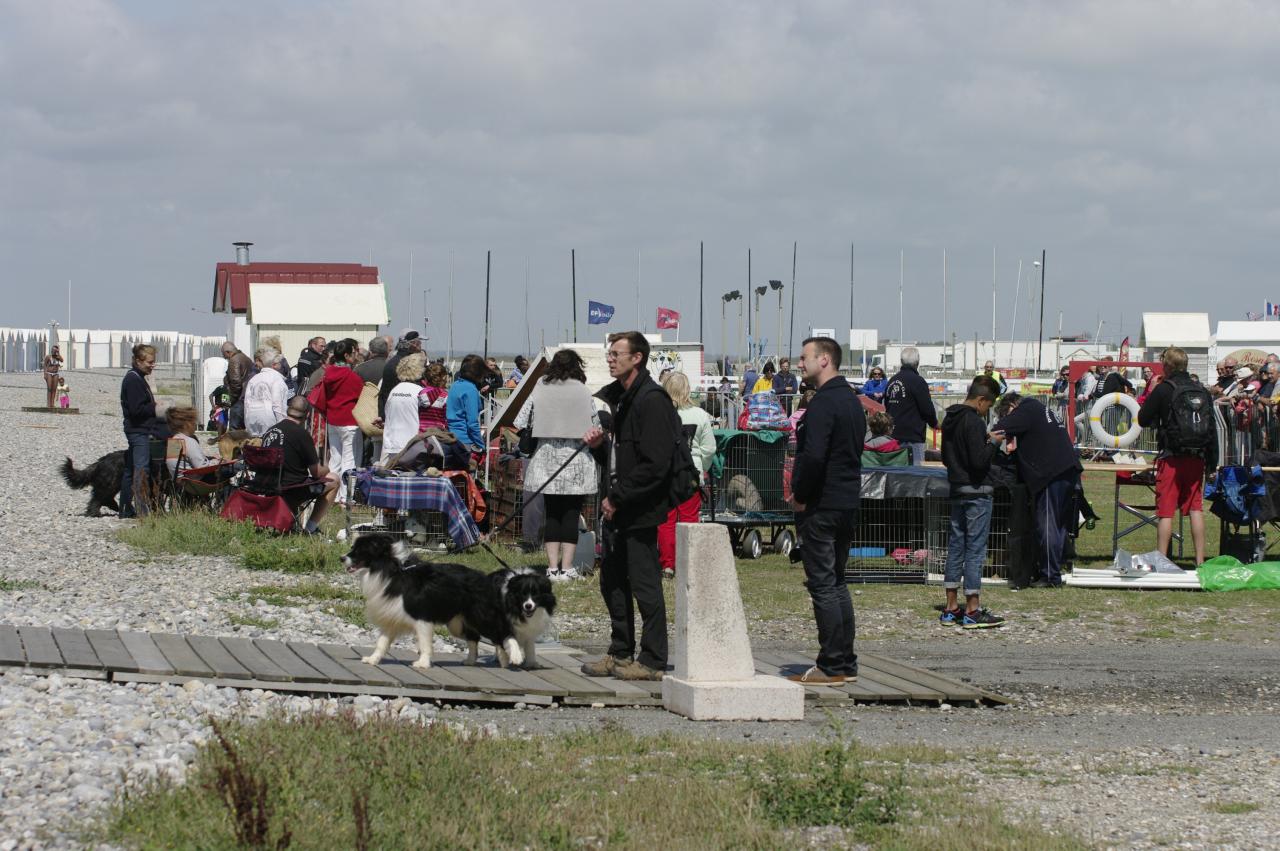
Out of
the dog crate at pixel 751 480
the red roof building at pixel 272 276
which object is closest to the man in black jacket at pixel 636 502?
the dog crate at pixel 751 480

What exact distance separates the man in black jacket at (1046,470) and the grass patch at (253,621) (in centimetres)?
657

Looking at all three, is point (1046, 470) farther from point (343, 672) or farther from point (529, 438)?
point (343, 672)

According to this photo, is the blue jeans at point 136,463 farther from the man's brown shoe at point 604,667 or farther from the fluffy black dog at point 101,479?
the man's brown shoe at point 604,667

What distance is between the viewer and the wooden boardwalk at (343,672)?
28.8ft

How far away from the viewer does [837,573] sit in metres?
9.56

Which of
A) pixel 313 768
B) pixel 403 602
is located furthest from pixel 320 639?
pixel 313 768

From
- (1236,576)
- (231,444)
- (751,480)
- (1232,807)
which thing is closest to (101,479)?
(231,444)

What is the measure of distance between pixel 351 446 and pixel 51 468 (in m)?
11.8

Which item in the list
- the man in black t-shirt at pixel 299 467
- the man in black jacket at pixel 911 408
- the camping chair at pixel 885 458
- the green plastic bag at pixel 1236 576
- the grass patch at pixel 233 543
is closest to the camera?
the green plastic bag at pixel 1236 576

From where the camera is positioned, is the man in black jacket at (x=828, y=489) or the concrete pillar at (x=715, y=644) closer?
the concrete pillar at (x=715, y=644)

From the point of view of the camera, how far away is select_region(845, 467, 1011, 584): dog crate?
14.5m

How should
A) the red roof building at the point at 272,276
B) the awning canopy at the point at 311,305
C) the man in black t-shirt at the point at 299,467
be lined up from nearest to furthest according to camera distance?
the man in black t-shirt at the point at 299,467 < the awning canopy at the point at 311,305 < the red roof building at the point at 272,276

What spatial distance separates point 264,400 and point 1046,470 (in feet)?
31.2

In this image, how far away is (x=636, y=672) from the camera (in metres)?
9.58
